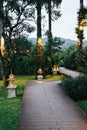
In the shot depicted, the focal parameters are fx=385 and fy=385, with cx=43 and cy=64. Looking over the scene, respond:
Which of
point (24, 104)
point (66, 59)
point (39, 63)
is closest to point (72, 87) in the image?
point (24, 104)

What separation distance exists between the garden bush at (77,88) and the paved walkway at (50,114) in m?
0.39

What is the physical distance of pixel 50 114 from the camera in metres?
11.7

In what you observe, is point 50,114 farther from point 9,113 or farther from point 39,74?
point 39,74

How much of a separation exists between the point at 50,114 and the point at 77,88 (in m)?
4.64

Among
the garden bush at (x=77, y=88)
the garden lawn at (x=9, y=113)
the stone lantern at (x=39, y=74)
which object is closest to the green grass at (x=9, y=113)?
the garden lawn at (x=9, y=113)

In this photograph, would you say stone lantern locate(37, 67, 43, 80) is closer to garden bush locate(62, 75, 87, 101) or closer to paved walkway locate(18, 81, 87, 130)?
garden bush locate(62, 75, 87, 101)

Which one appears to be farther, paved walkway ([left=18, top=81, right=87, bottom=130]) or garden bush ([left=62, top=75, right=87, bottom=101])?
garden bush ([left=62, top=75, right=87, bottom=101])

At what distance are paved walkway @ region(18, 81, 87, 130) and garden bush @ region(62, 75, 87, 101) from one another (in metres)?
0.39

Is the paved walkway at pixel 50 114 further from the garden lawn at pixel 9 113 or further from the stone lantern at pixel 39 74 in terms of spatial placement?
the stone lantern at pixel 39 74

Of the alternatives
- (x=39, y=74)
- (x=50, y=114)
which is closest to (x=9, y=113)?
(x=50, y=114)

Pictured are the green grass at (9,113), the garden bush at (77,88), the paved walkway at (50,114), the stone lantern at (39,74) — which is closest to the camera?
the paved walkway at (50,114)

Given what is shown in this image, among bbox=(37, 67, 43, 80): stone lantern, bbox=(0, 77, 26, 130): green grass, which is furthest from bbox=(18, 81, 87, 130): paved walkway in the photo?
bbox=(37, 67, 43, 80): stone lantern

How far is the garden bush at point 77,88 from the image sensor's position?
16109 millimetres

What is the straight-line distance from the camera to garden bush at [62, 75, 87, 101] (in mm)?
16109
